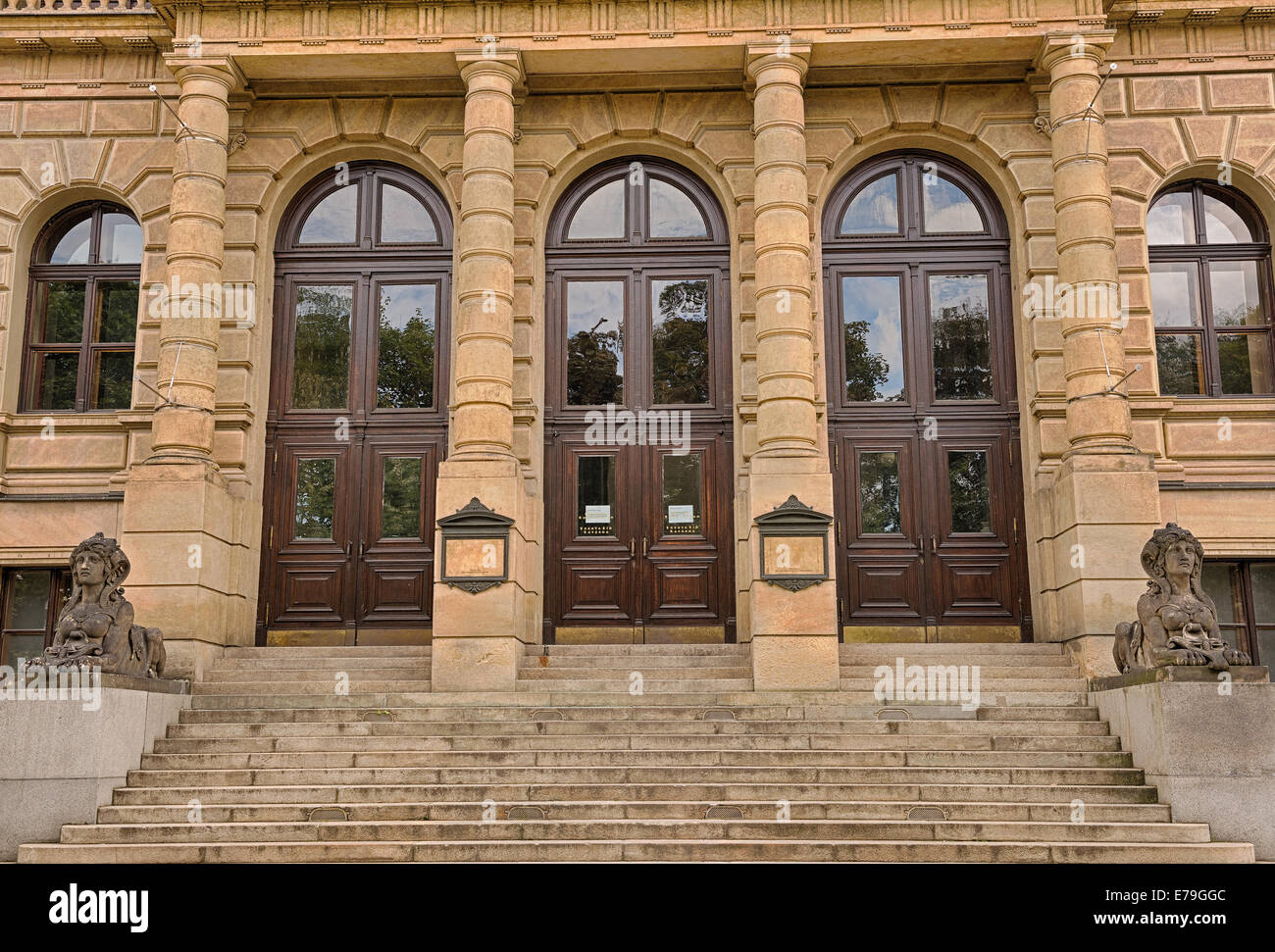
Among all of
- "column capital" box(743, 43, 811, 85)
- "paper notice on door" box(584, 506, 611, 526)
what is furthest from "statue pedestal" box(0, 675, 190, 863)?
"column capital" box(743, 43, 811, 85)

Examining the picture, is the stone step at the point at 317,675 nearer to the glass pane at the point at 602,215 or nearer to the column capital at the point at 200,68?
the glass pane at the point at 602,215

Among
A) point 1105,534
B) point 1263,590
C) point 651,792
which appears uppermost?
point 1105,534

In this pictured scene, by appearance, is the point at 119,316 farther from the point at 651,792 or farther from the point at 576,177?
the point at 651,792

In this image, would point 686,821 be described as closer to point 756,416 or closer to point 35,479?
point 756,416

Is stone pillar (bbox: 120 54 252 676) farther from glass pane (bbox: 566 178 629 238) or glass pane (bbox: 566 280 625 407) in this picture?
glass pane (bbox: 566 178 629 238)

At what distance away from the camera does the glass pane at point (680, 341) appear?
18500mm

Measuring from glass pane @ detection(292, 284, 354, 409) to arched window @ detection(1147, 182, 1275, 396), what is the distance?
12166 millimetres

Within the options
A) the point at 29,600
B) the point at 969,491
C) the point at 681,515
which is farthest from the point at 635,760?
the point at 29,600

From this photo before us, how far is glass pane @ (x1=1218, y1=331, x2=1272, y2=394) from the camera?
59.4ft

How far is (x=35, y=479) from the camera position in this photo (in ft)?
59.2

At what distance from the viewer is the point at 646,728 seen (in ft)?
44.7

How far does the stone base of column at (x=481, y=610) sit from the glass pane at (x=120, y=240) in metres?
7.01

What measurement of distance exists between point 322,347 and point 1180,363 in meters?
12.9
